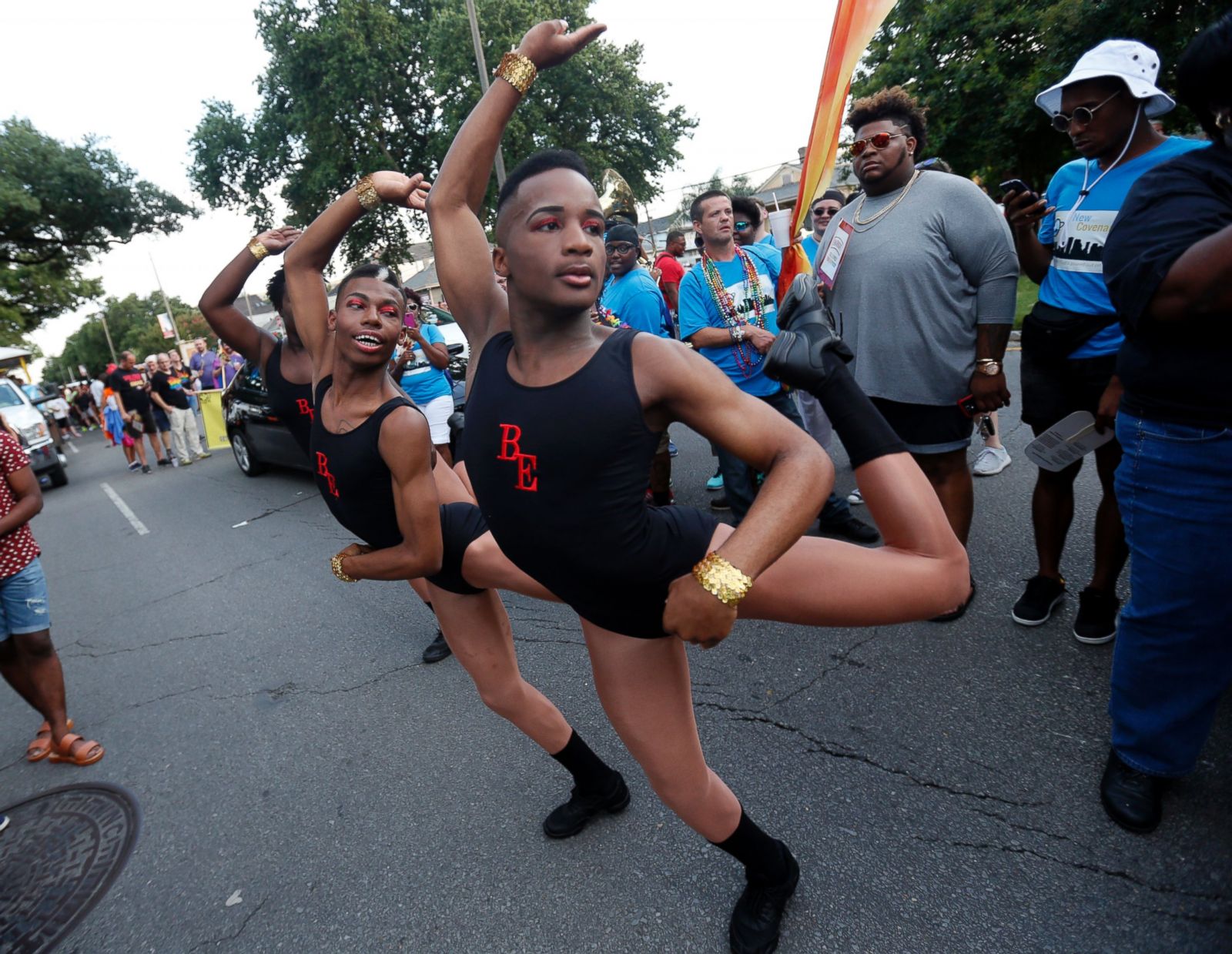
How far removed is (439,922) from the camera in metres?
2.24

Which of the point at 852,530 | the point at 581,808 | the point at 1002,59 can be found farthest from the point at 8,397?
the point at 1002,59

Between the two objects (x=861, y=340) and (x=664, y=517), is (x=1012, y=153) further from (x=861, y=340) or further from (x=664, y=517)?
(x=664, y=517)

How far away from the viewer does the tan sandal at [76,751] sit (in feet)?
11.7

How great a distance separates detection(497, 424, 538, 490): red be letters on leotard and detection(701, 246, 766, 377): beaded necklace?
120 inches

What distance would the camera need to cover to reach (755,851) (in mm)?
1953

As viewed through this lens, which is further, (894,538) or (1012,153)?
(1012,153)

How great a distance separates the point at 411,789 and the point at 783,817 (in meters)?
1.46

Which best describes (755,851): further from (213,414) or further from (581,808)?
(213,414)

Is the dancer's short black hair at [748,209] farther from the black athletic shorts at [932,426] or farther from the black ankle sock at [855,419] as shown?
the black ankle sock at [855,419]

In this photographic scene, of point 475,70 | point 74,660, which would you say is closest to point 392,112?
point 475,70

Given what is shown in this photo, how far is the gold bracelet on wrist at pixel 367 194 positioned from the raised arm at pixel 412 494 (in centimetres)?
75

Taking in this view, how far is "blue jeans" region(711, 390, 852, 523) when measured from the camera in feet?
14.2

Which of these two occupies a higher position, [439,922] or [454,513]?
[454,513]

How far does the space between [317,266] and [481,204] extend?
1182 millimetres
